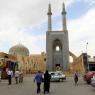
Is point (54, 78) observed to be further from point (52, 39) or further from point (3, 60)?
point (52, 39)

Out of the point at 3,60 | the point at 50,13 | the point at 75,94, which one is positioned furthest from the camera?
the point at 50,13

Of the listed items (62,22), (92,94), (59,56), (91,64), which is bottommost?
(92,94)

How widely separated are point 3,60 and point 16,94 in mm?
Answer: 24522

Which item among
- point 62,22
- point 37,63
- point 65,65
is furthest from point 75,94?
point 37,63

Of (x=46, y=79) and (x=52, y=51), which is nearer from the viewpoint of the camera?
(x=46, y=79)

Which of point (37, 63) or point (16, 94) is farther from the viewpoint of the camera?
point (37, 63)

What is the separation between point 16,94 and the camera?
19.0 metres

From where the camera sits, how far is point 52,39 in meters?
91.8

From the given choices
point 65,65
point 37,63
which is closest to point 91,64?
point 65,65

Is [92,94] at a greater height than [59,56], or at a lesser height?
lesser

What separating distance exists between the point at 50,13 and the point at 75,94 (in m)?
81.2

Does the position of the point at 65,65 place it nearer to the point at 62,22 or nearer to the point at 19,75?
the point at 62,22

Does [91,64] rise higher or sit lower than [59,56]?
lower

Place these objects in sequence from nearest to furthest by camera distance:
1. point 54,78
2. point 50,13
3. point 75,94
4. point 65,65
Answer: point 75,94 → point 54,78 → point 65,65 → point 50,13
